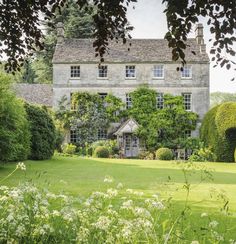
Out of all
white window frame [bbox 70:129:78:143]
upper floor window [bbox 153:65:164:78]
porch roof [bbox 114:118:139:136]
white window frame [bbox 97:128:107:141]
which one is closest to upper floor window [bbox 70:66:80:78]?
white window frame [bbox 70:129:78:143]

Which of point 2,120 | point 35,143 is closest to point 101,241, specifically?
point 2,120

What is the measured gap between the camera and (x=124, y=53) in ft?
116

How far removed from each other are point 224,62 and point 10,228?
9.06 ft

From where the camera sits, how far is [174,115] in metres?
33.3

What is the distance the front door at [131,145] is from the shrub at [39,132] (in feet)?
32.5

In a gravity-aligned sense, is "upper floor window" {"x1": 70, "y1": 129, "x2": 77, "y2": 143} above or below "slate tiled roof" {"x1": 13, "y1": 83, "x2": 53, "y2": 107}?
below

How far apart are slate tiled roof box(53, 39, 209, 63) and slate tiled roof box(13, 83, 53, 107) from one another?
7436 millimetres

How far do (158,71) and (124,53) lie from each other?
306 cm

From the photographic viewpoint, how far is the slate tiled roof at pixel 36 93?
41.4m

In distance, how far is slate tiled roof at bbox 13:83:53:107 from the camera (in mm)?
41406

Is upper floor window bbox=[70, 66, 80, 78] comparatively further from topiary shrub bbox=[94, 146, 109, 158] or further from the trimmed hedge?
the trimmed hedge

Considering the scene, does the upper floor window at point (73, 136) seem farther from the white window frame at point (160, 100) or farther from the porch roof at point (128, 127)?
the white window frame at point (160, 100)

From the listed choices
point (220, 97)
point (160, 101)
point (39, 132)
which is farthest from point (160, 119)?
point (220, 97)

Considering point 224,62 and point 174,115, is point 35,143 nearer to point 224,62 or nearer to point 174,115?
point 174,115
